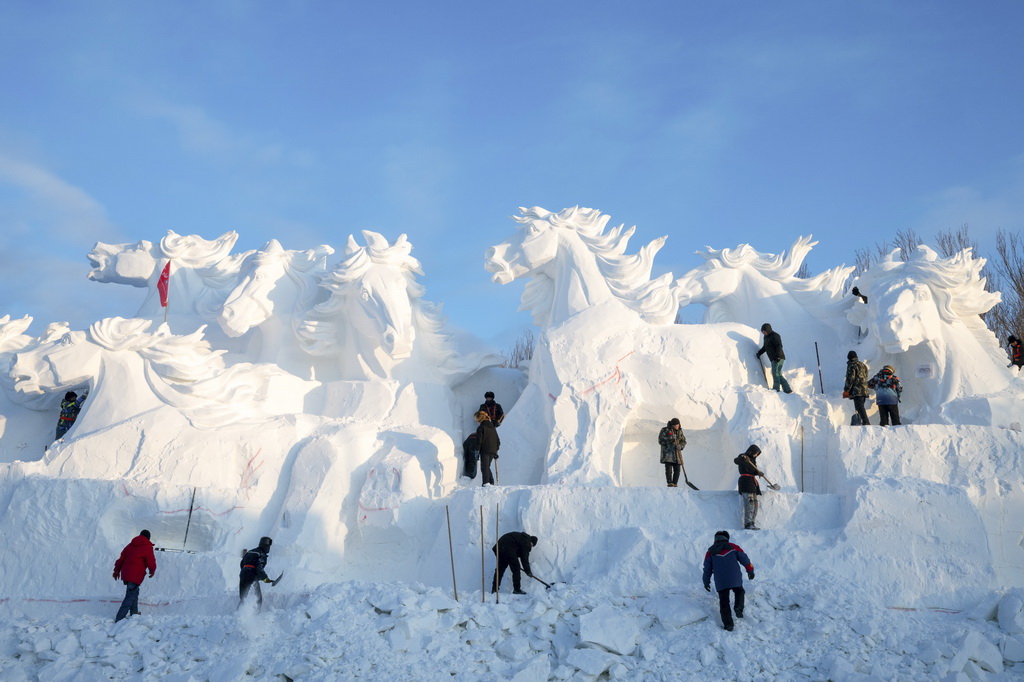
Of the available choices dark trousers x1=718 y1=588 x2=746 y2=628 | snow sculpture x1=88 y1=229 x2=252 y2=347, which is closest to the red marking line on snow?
dark trousers x1=718 y1=588 x2=746 y2=628

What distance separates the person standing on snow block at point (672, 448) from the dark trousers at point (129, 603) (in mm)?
5023

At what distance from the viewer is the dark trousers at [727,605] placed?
317 inches

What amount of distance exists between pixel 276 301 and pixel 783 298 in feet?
19.8

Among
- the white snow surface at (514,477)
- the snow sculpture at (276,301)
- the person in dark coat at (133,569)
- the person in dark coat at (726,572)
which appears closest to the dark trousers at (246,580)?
the white snow surface at (514,477)

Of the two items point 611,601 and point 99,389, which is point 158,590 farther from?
point 611,601

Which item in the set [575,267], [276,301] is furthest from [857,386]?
[276,301]

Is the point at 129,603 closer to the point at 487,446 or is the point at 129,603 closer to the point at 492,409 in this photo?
the point at 487,446

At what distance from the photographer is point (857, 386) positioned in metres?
10.8

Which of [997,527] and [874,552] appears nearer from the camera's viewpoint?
[874,552]

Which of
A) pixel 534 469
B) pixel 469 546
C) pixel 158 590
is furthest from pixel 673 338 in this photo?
pixel 158 590

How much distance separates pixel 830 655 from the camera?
25.0 feet

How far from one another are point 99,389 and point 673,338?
20.5ft

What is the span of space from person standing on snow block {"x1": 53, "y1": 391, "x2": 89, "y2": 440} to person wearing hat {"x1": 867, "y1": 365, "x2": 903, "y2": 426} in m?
8.66

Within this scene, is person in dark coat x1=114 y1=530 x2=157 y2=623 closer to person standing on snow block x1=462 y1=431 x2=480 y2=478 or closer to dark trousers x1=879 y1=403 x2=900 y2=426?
person standing on snow block x1=462 y1=431 x2=480 y2=478
